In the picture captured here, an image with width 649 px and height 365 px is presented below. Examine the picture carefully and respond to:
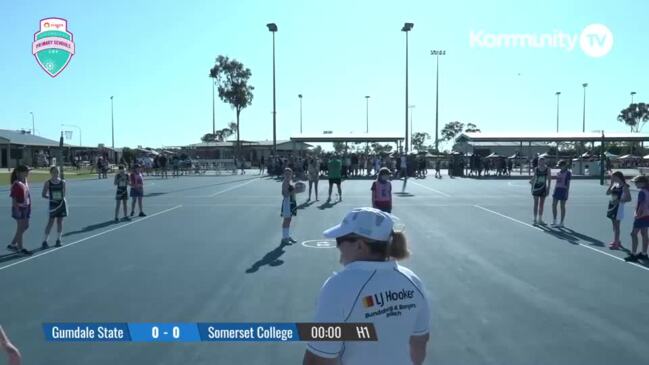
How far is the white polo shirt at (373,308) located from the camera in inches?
85.9

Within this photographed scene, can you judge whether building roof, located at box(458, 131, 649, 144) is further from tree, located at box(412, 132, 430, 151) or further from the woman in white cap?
tree, located at box(412, 132, 430, 151)

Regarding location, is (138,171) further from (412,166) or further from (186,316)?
(412,166)

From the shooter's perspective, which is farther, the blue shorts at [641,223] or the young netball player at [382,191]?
the young netball player at [382,191]

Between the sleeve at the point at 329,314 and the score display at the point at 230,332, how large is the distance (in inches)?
1.0

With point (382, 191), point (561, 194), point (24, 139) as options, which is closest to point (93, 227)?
point (382, 191)

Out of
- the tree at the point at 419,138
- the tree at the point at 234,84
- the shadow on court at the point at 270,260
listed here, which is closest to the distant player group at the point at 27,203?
the shadow on court at the point at 270,260

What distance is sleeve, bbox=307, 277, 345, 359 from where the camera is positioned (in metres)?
2.18

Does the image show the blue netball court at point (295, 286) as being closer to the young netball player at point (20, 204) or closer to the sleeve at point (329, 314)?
the young netball player at point (20, 204)

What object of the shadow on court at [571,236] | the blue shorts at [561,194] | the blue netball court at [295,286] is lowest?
the blue netball court at [295,286]

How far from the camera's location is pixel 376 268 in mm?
2256

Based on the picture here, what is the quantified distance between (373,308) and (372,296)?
5 cm

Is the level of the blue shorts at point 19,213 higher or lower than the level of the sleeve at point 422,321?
lower

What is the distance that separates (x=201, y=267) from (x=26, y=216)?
421 centimetres

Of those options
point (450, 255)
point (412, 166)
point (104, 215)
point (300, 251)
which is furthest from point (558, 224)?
point (412, 166)
